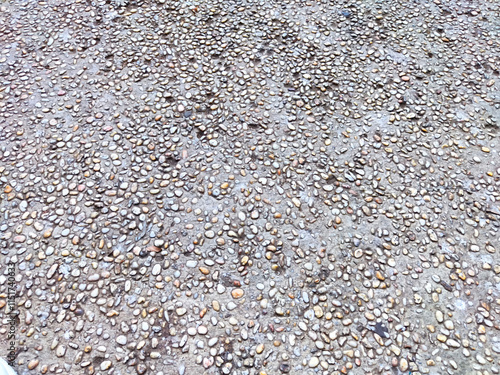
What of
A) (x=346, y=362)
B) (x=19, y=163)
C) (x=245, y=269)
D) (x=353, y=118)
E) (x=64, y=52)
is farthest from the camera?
(x=64, y=52)

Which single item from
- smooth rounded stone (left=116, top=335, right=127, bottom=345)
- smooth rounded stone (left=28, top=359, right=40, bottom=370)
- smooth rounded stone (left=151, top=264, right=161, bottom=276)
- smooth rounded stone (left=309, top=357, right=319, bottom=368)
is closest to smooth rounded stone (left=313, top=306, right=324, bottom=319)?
smooth rounded stone (left=309, top=357, right=319, bottom=368)

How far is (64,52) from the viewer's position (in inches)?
148

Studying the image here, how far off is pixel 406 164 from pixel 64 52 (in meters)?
3.29

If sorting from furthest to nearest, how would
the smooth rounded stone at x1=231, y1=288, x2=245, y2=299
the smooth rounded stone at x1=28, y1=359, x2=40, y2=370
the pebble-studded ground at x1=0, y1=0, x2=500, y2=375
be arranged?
the smooth rounded stone at x1=231, y1=288, x2=245, y2=299 → the pebble-studded ground at x1=0, y1=0, x2=500, y2=375 → the smooth rounded stone at x1=28, y1=359, x2=40, y2=370

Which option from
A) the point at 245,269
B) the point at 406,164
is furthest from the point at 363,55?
the point at 245,269

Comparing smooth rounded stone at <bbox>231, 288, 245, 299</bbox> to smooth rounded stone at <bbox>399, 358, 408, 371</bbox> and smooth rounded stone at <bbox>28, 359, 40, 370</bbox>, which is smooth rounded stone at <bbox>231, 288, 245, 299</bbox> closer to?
smooth rounded stone at <bbox>399, 358, 408, 371</bbox>

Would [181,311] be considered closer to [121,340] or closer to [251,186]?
[121,340]

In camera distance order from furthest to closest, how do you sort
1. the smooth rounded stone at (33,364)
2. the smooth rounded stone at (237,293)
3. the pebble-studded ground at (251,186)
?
the smooth rounded stone at (237,293) < the pebble-studded ground at (251,186) < the smooth rounded stone at (33,364)

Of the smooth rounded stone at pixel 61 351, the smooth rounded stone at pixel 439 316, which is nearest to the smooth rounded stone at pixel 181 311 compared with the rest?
the smooth rounded stone at pixel 61 351

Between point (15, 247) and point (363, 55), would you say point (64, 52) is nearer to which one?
point (15, 247)

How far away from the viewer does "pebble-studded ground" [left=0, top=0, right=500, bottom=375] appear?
7.79ft

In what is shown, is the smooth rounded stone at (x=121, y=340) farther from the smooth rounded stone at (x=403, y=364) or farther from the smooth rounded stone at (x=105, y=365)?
the smooth rounded stone at (x=403, y=364)

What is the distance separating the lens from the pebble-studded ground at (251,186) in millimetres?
2375

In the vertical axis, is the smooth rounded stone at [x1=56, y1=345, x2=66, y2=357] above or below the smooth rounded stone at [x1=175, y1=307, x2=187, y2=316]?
below
